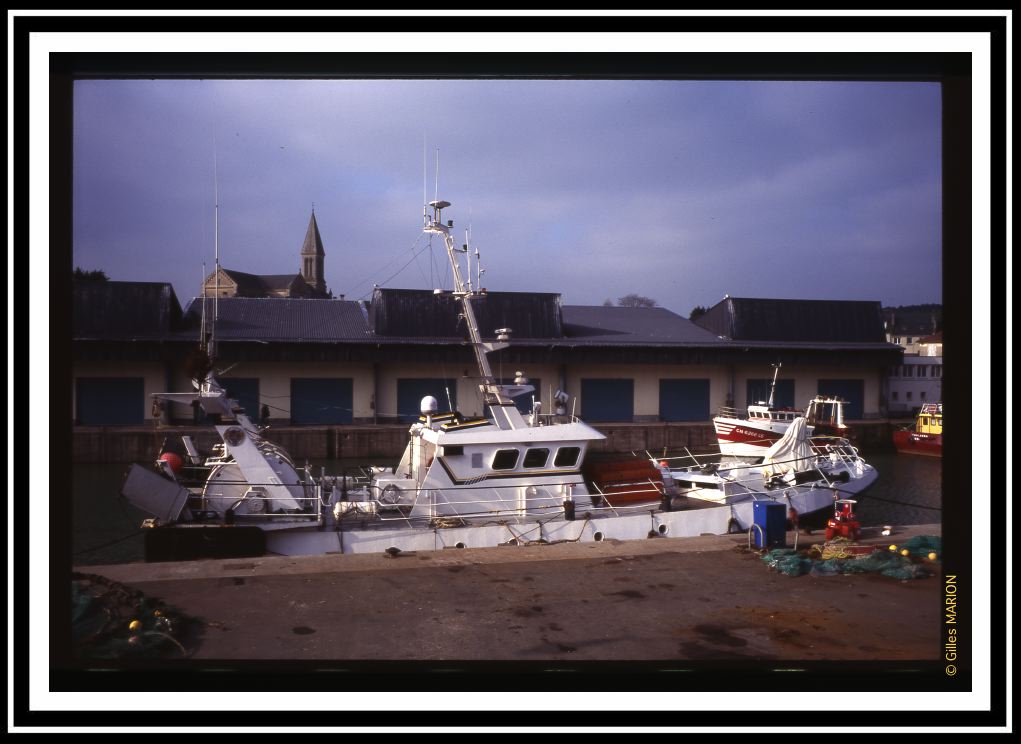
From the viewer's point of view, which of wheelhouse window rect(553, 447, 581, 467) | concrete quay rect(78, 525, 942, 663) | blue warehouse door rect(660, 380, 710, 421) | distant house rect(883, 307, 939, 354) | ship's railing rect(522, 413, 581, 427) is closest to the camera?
concrete quay rect(78, 525, 942, 663)

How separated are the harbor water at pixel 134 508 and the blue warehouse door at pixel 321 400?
2895mm

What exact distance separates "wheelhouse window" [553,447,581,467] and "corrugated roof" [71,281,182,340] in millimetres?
17103

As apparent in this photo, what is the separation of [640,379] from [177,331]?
16613mm

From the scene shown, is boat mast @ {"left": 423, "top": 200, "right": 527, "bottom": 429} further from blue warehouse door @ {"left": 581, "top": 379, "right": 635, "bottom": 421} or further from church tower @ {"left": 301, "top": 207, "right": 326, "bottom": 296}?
church tower @ {"left": 301, "top": 207, "right": 326, "bottom": 296}

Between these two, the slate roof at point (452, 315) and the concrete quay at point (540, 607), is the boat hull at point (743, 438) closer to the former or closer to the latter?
the slate roof at point (452, 315)

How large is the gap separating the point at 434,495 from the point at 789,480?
23.7 feet

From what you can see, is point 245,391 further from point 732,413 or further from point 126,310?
point 732,413

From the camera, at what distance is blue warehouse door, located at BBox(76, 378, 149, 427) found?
67.5ft

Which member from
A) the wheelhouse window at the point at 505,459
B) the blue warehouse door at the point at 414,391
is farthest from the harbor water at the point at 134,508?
the wheelhouse window at the point at 505,459

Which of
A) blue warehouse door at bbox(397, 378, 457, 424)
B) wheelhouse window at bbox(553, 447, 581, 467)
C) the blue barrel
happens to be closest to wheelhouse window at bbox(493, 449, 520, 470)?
wheelhouse window at bbox(553, 447, 581, 467)

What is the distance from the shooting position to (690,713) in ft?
11.6
